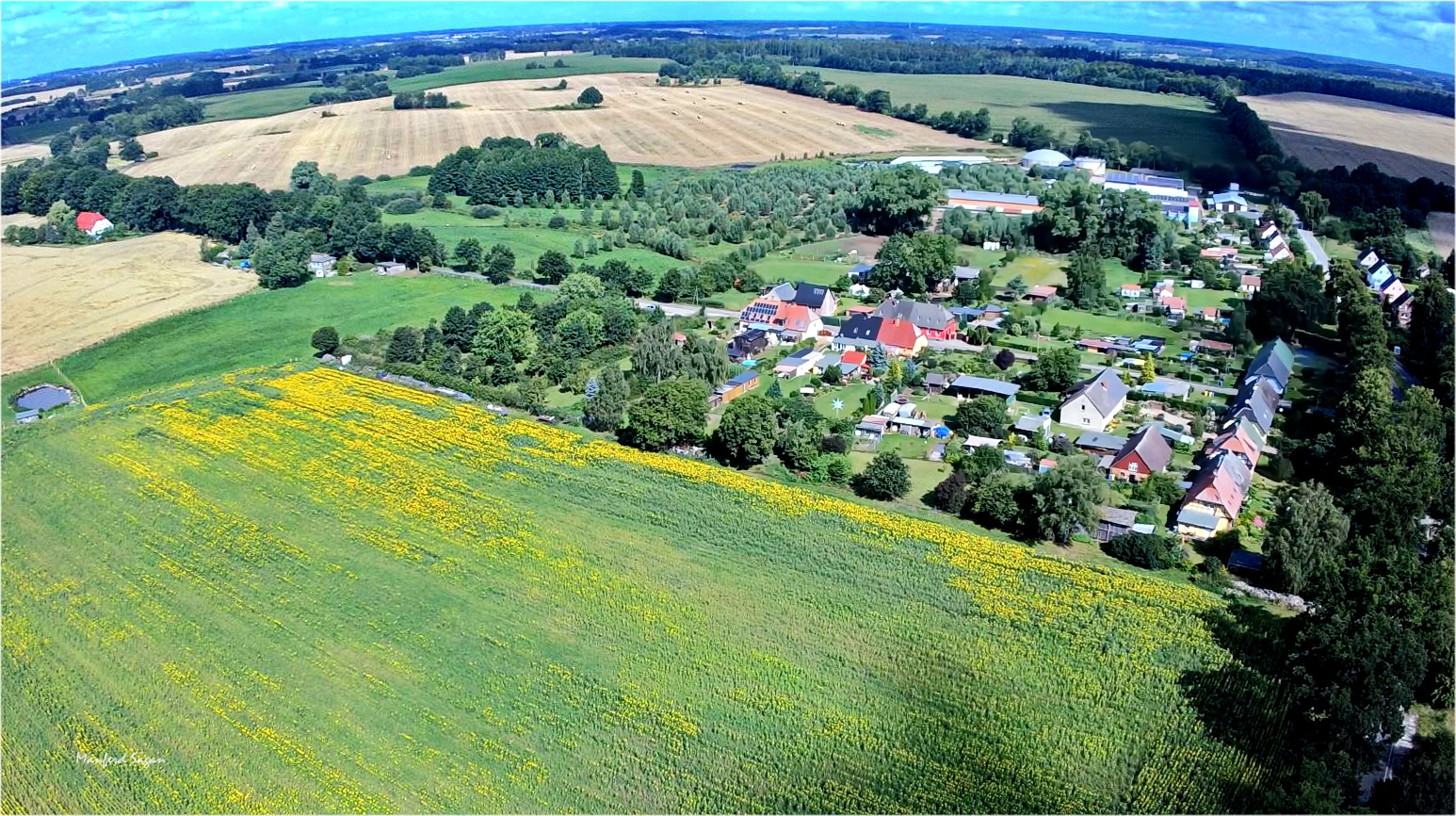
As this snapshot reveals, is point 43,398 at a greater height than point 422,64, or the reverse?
point 422,64

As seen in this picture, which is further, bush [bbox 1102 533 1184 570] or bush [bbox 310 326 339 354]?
bush [bbox 310 326 339 354]

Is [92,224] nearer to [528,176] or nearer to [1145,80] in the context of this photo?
[528,176]

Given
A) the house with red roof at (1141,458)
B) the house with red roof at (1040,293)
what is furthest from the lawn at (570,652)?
the house with red roof at (1040,293)

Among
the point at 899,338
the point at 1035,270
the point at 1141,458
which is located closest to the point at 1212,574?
the point at 1141,458

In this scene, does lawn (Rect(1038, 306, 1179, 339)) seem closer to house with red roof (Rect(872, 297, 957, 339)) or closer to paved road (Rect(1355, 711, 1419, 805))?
house with red roof (Rect(872, 297, 957, 339))

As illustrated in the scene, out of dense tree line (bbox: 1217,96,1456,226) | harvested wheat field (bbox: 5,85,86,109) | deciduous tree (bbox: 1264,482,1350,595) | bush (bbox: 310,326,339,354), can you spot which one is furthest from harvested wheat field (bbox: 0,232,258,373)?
harvested wheat field (bbox: 5,85,86,109)

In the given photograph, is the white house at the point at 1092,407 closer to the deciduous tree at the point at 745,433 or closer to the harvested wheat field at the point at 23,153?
the deciduous tree at the point at 745,433

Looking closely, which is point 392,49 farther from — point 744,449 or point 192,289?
point 744,449
